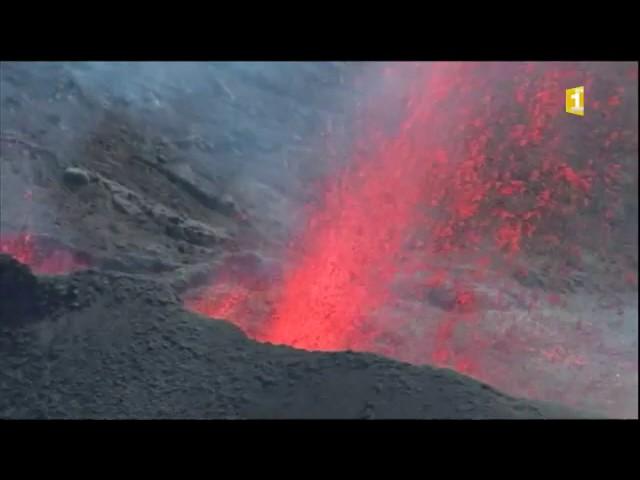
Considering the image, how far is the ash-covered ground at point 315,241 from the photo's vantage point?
7031 mm

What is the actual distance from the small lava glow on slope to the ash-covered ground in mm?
34

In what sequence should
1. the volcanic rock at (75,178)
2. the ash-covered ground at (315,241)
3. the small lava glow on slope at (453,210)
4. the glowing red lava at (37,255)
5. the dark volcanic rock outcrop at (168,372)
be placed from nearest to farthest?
the dark volcanic rock outcrop at (168,372)
the ash-covered ground at (315,241)
the glowing red lava at (37,255)
the small lava glow on slope at (453,210)
the volcanic rock at (75,178)

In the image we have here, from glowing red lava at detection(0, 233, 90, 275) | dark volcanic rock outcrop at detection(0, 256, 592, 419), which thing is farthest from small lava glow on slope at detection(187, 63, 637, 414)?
glowing red lava at detection(0, 233, 90, 275)

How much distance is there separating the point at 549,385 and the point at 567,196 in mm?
4007

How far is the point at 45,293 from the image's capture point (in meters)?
7.63

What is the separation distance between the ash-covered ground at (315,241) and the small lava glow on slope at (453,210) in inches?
1.4

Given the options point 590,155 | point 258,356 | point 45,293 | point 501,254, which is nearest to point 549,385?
point 501,254

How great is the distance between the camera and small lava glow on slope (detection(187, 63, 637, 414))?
9305 millimetres

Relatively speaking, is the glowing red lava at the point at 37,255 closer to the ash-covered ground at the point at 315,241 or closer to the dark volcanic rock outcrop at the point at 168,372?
the ash-covered ground at the point at 315,241

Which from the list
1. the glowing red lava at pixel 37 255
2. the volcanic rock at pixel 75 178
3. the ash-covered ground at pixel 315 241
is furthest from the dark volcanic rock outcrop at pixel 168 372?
the volcanic rock at pixel 75 178

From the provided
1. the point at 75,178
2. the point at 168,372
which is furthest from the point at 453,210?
the point at 168,372

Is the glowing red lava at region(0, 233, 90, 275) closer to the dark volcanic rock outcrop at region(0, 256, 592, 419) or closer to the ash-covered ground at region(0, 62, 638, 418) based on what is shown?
the ash-covered ground at region(0, 62, 638, 418)

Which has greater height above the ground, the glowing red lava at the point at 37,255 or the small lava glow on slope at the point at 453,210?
the small lava glow on slope at the point at 453,210

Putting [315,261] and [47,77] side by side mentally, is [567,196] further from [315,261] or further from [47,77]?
[47,77]
